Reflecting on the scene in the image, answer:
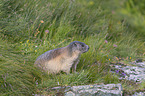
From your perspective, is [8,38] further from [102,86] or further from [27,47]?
[102,86]

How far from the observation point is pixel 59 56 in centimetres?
433

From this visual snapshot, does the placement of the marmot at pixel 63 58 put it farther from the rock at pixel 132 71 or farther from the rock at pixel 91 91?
the rock at pixel 132 71

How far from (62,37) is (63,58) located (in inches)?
93.5

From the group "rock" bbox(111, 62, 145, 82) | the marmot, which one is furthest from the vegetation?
"rock" bbox(111, 62, 145, 82)

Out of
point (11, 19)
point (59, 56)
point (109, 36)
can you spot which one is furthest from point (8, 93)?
point (109, 36)

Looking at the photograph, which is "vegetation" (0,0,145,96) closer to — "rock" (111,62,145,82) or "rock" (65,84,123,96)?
"rock" (65,84,123,96)

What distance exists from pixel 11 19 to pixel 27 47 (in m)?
1.12

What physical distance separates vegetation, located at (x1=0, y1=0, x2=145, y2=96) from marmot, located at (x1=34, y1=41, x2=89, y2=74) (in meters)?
0.18

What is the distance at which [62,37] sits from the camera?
6594mm

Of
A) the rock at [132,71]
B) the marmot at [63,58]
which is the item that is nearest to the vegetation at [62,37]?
the marmot at [63,58]

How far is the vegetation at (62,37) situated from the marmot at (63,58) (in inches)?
6.9

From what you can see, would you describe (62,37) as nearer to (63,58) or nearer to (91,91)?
(63,58)

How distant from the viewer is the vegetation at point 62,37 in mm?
4039

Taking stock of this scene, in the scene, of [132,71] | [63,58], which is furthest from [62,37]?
[132,71]
